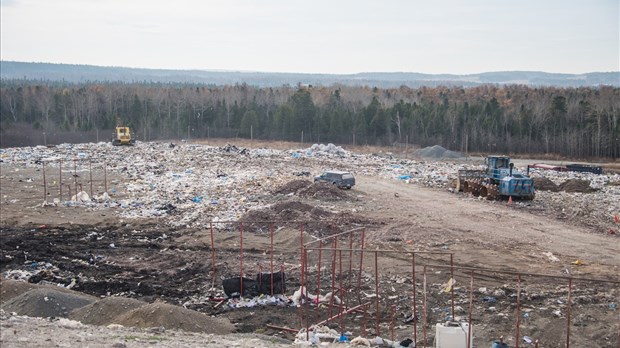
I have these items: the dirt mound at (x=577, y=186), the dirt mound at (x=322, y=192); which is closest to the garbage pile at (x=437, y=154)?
the dirt mound at (x=577, y=186)

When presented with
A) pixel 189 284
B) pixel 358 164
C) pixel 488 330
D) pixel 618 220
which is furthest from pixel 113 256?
pixel 358 164

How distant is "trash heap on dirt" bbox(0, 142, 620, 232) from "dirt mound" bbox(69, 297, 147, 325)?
951 centimetres

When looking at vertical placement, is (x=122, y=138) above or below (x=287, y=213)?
above

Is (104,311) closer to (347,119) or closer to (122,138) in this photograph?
(122,138)

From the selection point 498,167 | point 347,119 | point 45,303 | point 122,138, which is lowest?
point 45,303

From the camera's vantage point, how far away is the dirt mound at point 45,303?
11.6 meters

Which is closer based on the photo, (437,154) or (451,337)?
(451,337)

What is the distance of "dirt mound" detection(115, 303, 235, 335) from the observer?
1081 centimetres

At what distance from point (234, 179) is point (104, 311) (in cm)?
1885

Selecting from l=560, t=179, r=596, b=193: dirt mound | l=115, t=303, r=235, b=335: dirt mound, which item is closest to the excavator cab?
l=560, t=179, r=596, b=193: dirt mound

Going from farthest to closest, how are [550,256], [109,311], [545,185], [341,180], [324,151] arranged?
[324,151]
[545,185]
[341,180]
[550,256]
[109,311]

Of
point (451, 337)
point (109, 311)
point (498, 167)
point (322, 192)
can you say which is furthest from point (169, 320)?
point (498, 167)

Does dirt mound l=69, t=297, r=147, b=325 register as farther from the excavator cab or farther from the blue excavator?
the excavator cab

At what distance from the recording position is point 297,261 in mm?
16859
